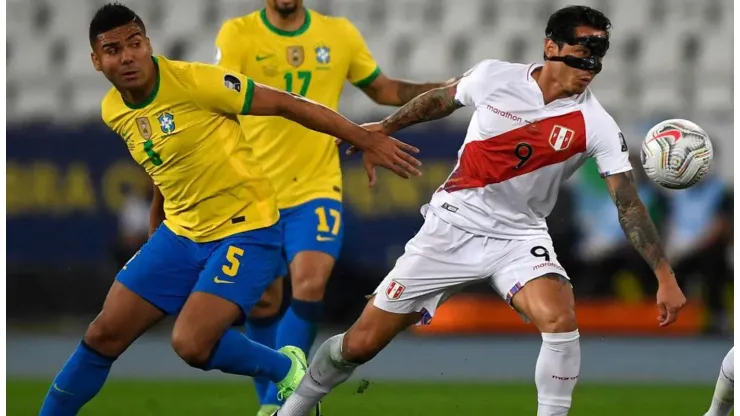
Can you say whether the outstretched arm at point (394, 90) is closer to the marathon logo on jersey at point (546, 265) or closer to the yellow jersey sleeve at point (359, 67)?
the yellow jersey sleeve at point (359, 67)

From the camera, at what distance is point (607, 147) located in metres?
6.15

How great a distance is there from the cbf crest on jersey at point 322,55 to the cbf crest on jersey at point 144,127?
1.78m

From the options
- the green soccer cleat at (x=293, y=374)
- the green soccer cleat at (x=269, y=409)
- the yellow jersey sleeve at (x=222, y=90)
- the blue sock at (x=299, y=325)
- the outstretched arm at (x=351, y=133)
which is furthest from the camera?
the blue sock at (x=299, y=325)

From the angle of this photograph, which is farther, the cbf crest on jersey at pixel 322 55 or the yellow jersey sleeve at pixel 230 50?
the cbf crest on jersey at pixel 322 55

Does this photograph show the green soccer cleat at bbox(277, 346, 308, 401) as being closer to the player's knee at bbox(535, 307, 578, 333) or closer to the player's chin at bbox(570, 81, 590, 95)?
the player's knee at bbox(535, 307, 578, 333)

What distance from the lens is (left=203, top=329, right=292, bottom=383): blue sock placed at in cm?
662

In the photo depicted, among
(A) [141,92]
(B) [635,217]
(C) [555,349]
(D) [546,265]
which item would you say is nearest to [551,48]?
(B) [635,217]

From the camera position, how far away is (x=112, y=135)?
48.6 ft

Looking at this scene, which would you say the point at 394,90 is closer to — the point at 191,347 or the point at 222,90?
the point at 222,90

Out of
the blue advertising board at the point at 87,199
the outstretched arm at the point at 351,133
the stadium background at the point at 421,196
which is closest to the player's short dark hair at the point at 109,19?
the outstretched arm at the point at 351,133

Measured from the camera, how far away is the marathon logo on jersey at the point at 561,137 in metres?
6.21

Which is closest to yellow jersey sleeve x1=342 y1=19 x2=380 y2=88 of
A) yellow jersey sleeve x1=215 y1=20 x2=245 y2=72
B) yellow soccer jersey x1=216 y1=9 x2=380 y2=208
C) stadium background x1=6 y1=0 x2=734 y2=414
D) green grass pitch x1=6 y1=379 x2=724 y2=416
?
yellow soccer jersey x1=216 y1=9 x2=380 y2=208

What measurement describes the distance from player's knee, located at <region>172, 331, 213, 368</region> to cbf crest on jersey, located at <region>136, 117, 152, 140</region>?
1000 millimetres

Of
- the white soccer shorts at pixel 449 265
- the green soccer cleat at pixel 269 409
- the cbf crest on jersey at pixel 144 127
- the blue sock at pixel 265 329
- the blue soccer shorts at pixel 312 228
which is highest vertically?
the cbf crest on jersey at pixel 144 127
